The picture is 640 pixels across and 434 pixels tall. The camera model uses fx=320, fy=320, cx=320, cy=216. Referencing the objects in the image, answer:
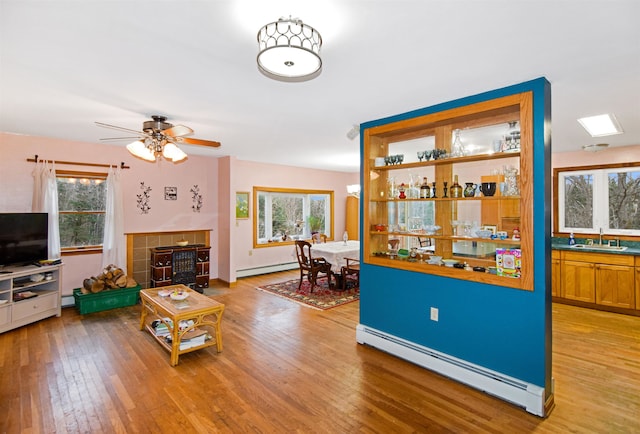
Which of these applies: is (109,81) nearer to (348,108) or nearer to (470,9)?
(348,108)

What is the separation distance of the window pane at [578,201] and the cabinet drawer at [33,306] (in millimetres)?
7755

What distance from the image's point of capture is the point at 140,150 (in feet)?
11.2

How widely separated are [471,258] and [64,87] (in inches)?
149

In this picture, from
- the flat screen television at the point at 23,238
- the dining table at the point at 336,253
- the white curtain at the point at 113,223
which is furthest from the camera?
the dining table at the point at 336,253

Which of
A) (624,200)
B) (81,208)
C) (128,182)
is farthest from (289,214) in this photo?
(624,200)

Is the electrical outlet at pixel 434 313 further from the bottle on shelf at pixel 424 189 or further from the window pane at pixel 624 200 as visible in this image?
the window pane at pixel 624 200

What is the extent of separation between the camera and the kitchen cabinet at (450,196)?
8.30ft

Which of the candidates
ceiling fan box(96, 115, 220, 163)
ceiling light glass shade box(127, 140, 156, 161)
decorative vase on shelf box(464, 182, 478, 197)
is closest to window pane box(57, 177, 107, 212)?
ceiling fan box(96, 115, 220, 163)

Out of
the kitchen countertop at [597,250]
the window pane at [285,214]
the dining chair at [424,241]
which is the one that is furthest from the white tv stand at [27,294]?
the kitchen countertop at [597,250]

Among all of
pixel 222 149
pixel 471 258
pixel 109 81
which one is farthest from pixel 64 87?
pixel 471 258

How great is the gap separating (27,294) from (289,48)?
4.65 m

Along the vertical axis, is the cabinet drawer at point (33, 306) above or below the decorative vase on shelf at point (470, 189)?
below

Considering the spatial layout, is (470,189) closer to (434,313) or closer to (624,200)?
(434,313)

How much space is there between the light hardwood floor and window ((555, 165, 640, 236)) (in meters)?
1.68
